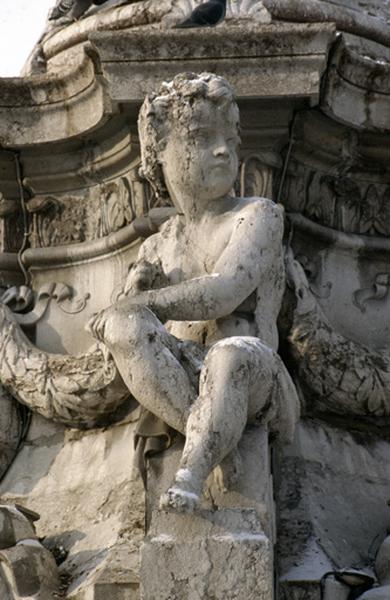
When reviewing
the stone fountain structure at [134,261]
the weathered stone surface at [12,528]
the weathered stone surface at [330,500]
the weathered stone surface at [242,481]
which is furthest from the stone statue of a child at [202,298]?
the weathered stone surface at [12,528]

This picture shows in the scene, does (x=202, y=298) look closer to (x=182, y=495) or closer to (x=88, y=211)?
(x=182, y=495)

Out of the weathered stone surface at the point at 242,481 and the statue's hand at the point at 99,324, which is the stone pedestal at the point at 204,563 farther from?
the statue's hand at the point at 99,324

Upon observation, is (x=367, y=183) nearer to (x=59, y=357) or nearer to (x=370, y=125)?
(x=370, y=125)

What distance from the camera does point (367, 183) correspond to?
13281mm

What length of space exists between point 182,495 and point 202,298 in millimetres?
1245

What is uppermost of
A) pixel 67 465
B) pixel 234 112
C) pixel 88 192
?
pixel 234 112

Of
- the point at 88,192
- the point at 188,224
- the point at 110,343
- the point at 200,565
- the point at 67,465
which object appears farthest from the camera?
the point at 88,192

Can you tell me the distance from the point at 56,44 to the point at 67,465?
2.85m

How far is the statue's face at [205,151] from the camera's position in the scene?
454 inches

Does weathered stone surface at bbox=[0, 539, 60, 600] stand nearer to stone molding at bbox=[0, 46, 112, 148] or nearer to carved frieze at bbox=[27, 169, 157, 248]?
carved frieze at bbox=[27, 169, 157, 248]

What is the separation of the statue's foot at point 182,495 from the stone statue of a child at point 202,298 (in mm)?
12

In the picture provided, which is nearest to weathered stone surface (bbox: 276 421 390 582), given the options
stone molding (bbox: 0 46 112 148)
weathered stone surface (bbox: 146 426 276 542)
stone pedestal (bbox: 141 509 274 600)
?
weathered stone surface (bbox: 146 426 276 542)

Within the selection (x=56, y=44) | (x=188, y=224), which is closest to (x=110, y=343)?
(x=188, y=224)

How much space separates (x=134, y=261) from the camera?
1298cm
